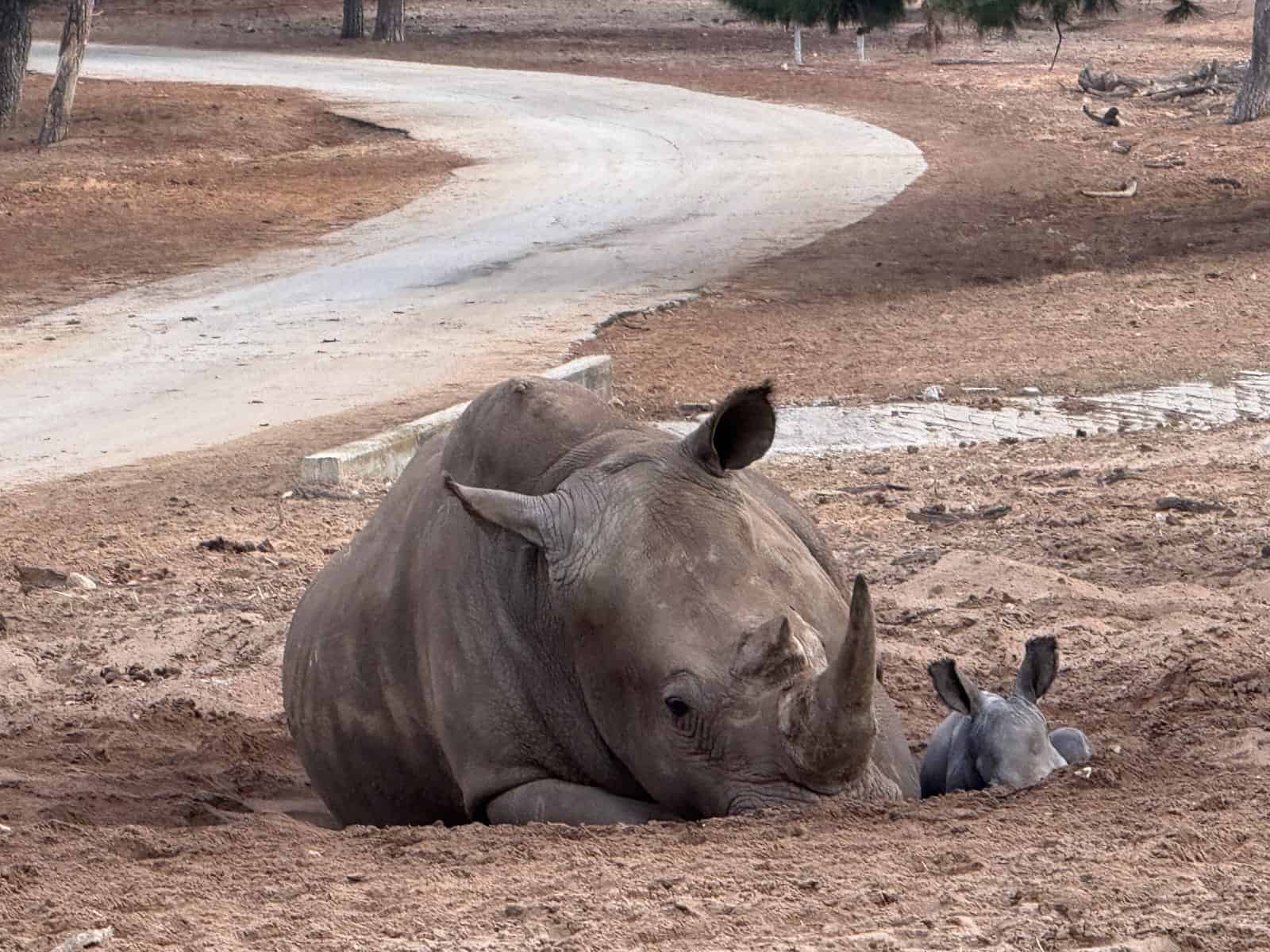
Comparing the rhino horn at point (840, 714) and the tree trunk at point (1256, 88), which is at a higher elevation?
the tree trunk at point (1256, 88)

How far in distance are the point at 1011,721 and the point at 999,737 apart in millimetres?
72

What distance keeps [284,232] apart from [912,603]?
15.1 m

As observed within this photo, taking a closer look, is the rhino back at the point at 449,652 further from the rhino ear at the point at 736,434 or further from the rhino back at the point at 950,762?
the rhino back at the point at 950,762

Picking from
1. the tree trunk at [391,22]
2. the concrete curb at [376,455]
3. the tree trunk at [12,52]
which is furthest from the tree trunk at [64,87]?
the tree trunk at [391,22]

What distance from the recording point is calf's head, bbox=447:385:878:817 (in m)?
4.66

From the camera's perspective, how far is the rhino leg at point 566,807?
5195 millimetres

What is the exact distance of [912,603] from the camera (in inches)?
308

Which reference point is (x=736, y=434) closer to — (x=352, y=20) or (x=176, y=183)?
(x=176, y=183)

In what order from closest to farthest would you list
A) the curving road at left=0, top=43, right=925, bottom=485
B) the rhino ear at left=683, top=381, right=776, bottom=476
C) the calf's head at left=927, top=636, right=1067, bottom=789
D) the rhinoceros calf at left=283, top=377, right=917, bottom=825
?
the rhinoceros calf at left=283, top=377, right=917, bottom=825, the rhino ear at left=683, top=381, right=776, bottom=476, the calf's head at left=927, top=636, right=1067, bottom=789, the curving road at left=0, top=43, right=925, bottom=485

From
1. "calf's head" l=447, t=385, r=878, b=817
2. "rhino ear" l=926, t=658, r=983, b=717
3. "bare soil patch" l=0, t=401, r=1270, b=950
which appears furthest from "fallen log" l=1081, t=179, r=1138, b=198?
"calf's head" l=447, t=385, r=878, b=817

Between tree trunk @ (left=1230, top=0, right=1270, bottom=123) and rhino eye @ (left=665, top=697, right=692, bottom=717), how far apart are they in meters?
22.6

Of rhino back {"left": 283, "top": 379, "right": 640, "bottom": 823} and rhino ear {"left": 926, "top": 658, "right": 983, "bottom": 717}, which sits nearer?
rhino back {"left": 283, "top": 379, "right": 640, "bottom": 823}

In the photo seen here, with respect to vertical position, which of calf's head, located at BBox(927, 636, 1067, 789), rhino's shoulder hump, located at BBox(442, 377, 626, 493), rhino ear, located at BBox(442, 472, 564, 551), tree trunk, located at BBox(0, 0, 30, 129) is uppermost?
tree trunk, located at BBox(0, 0, 30, 129)

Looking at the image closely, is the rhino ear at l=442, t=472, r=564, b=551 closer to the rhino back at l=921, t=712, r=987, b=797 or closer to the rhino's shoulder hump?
the rhino's shoulder hump
